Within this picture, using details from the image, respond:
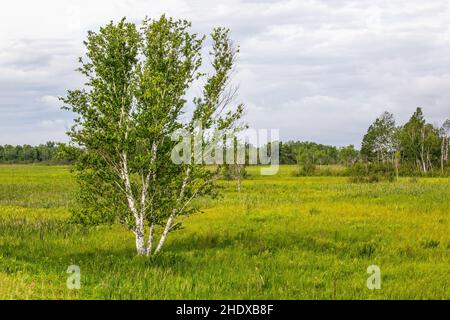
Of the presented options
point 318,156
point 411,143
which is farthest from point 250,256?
point 318,156

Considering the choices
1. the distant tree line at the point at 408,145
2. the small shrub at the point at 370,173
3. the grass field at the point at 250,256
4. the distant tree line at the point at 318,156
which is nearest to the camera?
the grass field at the point at 250,256

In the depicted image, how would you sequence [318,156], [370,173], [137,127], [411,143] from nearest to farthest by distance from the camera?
[137,127] → [370,173] → [411,143] → [318,156]

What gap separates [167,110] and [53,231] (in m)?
10.7

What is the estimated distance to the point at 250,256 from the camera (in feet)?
56.4

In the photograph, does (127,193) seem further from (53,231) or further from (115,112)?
(53,231)

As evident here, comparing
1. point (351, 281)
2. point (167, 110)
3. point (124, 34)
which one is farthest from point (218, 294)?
point (124, 34)

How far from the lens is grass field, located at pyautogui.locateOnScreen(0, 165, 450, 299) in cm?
1222

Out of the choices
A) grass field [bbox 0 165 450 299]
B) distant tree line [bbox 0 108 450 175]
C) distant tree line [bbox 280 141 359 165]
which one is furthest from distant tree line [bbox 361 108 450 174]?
grass field [bbox 0 165 450 299]

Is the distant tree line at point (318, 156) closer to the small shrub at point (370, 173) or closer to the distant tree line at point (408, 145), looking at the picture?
the distant tree line at point (408, 145)

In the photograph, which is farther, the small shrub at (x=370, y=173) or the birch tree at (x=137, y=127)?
the small shrub at (x=370, y=173)

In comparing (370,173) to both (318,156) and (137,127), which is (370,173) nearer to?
(137,127)

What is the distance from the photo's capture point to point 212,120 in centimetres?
1784

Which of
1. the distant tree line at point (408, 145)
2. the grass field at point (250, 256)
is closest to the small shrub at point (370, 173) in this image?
the distant tree line at point (408, 145)

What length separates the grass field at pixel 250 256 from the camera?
40.1 ft
